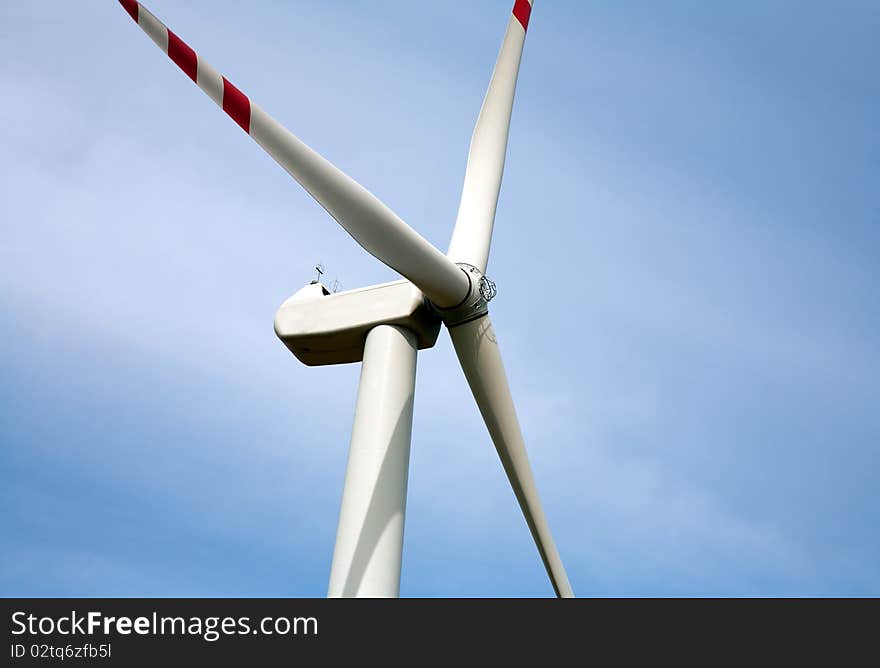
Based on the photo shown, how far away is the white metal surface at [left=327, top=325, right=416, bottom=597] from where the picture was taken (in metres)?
9.56

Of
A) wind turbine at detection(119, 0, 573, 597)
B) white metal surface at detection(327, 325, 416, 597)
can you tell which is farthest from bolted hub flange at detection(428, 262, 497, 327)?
white metal surface at detection(327, 325, 416, 597)

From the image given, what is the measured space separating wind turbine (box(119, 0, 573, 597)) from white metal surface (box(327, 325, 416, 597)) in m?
0.01

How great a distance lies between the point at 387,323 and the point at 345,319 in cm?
69

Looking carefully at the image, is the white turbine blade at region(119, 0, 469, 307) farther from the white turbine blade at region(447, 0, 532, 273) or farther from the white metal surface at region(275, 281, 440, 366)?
the white turbine blade at region(447, 0, 532, 273)

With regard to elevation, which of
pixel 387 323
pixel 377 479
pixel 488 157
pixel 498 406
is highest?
pixel 488 157

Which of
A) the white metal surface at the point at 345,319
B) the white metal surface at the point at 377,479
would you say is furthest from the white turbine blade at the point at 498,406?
the white metal surface at the point at 377,479

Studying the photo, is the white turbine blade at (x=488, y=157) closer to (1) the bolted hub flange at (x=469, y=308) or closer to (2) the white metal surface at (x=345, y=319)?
(1) the bolted hub flange at (x=469, y=308)

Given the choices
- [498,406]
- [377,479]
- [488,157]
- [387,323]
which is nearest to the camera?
[377,479]

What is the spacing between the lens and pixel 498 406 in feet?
38.3

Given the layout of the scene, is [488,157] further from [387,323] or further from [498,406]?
[498,406]

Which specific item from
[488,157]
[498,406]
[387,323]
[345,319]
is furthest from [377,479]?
[488,157]

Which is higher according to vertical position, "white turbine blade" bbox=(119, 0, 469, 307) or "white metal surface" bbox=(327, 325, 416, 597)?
"white turbine blade" bbox=(119, 0, 469, 307)
